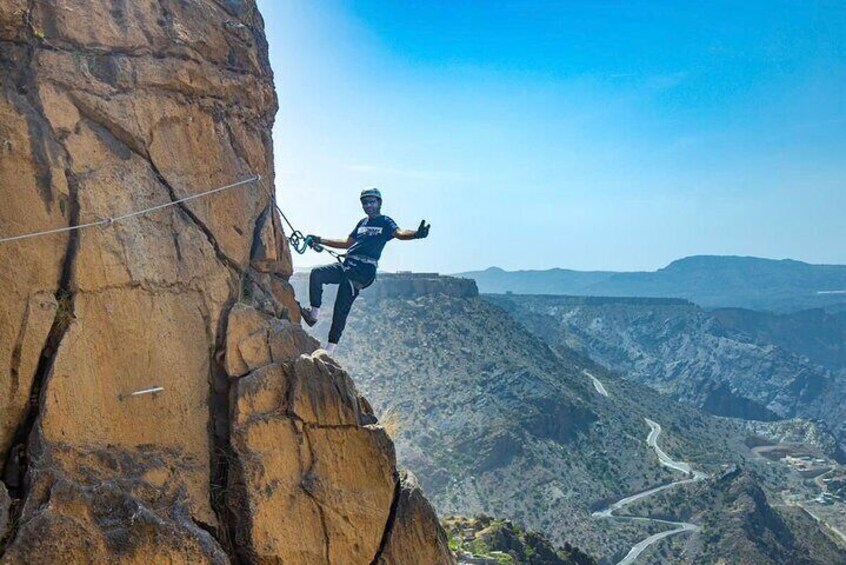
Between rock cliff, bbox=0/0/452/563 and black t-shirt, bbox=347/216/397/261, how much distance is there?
7.56 ft

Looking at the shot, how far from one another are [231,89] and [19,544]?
6.48m

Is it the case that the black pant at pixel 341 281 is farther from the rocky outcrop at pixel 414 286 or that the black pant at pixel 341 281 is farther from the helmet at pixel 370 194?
the rocky outcrop at pixel 414 286

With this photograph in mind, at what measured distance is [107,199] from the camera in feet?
29.2

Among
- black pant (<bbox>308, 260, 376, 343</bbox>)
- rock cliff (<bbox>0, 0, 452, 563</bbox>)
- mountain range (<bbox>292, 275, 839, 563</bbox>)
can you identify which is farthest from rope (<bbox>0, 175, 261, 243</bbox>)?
mountain range (<bbox>292, 275, 839, 563</bbox>)

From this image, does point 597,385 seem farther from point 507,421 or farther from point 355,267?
point 355,267

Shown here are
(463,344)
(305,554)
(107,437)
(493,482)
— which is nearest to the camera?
(107,437)

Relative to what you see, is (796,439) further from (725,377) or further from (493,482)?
(493,482)

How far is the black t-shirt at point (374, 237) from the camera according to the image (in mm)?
12992

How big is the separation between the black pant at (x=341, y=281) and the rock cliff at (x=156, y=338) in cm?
198

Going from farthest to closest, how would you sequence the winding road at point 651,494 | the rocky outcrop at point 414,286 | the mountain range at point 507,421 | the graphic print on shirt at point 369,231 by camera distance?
1. the rocky outcrop at point 414,286
2. the mountain range at point 507,421
3. the winding road at point 651,494
4. the graphic print on shirt at point 369,231

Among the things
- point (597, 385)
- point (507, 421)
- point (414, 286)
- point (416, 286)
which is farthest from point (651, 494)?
point (414, 286)

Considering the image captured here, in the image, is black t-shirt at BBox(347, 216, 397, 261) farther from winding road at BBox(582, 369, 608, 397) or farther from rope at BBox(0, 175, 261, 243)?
winding road at BBox(582, 369, 608, 397)

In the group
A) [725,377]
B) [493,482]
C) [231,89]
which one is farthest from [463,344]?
[725,377]

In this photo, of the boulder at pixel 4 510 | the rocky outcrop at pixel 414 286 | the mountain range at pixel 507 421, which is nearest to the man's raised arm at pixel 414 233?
the boulder at pixel 4 510
